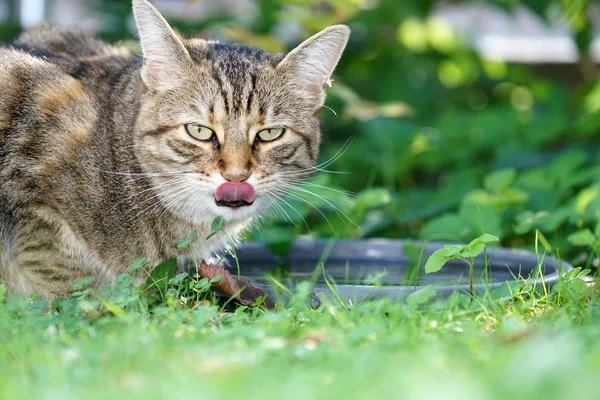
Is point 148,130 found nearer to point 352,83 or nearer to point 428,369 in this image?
point 428,369

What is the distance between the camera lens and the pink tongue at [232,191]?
9.49 ft

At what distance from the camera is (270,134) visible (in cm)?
310

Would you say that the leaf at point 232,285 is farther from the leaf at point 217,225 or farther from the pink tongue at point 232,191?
the pink tongue at point 232,191

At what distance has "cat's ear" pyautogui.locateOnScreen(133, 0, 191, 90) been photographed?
296 cm

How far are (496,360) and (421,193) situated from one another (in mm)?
3001

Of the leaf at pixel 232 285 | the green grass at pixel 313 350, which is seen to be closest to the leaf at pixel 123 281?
the green grass at pixel 313 350

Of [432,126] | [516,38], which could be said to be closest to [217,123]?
[432,126]

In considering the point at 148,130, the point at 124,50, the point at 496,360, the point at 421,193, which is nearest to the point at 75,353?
the point at 496,360

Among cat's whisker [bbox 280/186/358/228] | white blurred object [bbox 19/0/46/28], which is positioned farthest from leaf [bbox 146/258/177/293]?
white blurred object [bbox 19/0/46/28]

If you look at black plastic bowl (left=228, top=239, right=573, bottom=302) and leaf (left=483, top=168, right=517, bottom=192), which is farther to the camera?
leaf (left=483, top=168, right=517, bottom=192)

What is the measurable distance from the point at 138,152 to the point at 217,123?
0.31 metres

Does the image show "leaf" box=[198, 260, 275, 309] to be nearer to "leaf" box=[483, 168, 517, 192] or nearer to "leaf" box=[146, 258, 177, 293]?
"leaf" box=[146, 258, 177, 293]

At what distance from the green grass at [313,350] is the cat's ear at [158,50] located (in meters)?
0.88

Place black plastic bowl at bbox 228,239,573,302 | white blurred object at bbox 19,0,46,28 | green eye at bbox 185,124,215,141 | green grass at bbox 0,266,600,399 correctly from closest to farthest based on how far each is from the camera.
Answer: green grass at bbox 0,266,600,399 < green eye at bbox 185,124,215,141 < black plastic bowl at bbox 228,239,573,302 < white blurred object at bbox 19,0,46,28
